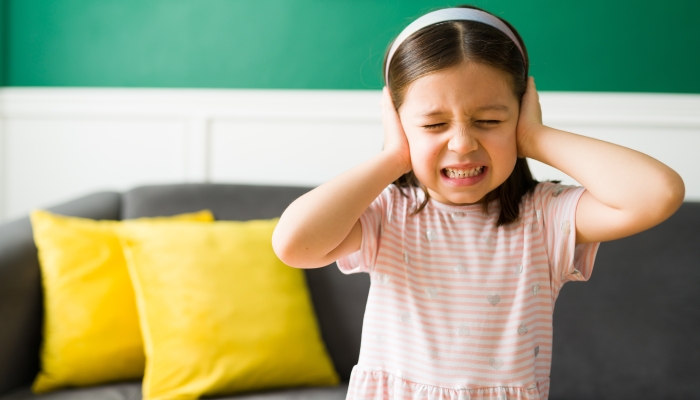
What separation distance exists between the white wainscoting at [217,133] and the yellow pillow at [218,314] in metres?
0.52

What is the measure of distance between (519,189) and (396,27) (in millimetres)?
1132

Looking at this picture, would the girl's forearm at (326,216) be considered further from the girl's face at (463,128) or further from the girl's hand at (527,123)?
the girl's hand at (527,123)

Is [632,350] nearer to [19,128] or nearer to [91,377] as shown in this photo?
[91,377]

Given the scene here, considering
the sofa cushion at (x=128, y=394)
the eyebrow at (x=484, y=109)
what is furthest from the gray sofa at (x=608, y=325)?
the eyebrow at (x=484, y=109)

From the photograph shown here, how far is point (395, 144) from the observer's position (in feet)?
3.33

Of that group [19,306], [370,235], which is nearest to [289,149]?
[19,306]

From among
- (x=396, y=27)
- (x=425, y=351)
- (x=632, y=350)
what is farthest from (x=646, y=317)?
(x=396, y=27)

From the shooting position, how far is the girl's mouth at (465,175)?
942mm

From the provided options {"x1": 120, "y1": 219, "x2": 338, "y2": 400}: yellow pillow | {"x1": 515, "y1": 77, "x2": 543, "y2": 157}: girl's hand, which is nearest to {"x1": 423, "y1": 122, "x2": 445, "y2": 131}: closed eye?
{"x1": 515, "y1": 77, "x2": 543, "y2": 157}: girl's hand

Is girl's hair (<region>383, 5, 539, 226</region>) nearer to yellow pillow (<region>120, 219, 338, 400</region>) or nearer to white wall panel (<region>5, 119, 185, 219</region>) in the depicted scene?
yellow pillow (<region>120, 219, 338, 400</region>)

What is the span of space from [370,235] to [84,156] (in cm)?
156

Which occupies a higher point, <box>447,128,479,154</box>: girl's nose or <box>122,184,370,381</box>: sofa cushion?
<box>447,128,479,154</box>: girl's nose

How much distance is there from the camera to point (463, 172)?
37.2 inches

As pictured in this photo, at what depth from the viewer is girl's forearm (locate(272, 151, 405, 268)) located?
3.07 feet
